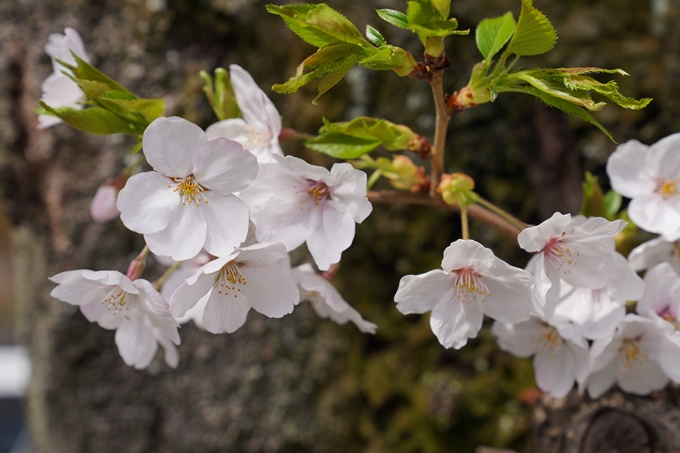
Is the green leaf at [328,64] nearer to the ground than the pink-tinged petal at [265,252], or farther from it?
farther from it

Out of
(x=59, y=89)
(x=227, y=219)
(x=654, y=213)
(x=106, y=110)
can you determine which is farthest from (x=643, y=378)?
(x=59, y=89)

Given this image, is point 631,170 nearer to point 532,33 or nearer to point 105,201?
point 532,33

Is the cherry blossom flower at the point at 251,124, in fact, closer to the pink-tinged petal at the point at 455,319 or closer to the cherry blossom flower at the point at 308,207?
the cherry blossom flower at the point at 308,207

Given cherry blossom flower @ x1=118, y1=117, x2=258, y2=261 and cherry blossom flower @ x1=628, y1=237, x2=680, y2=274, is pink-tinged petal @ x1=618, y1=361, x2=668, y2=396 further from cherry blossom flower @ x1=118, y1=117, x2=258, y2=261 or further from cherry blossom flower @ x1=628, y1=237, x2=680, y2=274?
cherry blossom flower @ x1=118, y1=117, x2=258, y2=261

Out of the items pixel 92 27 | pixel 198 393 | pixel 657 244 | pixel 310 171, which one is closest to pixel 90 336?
pixel 198 393

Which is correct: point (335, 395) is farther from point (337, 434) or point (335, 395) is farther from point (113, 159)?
point (113, 159)

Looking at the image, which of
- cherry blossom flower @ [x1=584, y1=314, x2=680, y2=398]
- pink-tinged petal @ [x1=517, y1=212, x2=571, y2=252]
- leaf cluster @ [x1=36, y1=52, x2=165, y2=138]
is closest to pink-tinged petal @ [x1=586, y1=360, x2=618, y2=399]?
cherry blossom flower @ [x1=584, y1=314, x2=680, y2=398]

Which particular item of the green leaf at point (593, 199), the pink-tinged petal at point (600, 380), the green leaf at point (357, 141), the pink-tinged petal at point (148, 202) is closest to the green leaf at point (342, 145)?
the green leaf at point (357, 141)
